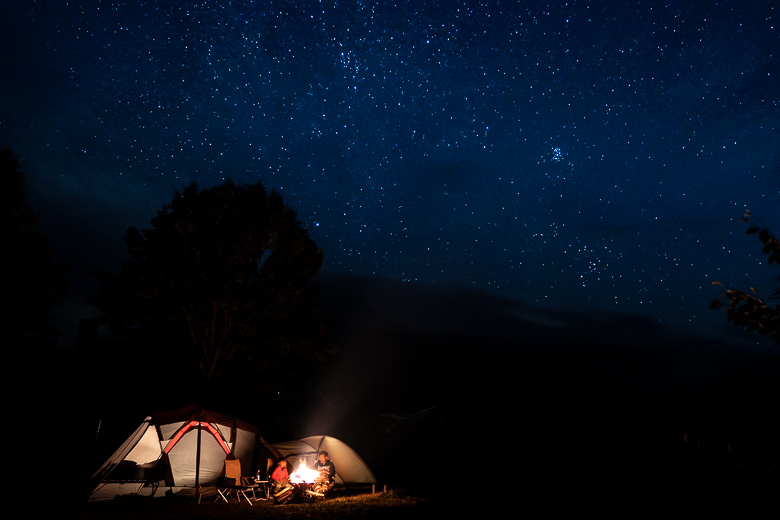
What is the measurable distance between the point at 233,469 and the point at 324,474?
228cm

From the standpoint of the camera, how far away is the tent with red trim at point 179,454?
10.3m

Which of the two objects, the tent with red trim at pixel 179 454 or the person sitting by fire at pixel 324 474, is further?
the person sitting by fire at pixel 324 474

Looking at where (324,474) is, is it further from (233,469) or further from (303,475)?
(233,469)

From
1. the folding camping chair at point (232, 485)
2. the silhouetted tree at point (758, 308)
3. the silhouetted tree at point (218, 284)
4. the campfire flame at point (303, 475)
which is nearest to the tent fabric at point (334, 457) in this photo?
the campfire flame at point (303, 475)

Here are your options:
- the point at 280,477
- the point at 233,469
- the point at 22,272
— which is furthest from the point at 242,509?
the point at 22,272

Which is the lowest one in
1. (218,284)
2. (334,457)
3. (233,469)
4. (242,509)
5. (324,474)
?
(242,509)

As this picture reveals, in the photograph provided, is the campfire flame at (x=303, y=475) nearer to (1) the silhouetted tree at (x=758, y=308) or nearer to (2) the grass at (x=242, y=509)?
(2) the grass at (x=242, y=509)

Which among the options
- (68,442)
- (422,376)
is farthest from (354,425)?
(68,442)

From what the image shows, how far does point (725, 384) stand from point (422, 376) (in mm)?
34560

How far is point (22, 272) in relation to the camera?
1644 cm

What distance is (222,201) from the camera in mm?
17281

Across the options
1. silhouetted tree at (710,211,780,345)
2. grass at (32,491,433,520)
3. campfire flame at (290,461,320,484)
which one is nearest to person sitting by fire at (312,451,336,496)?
campfire flame at (290,461,320,484)

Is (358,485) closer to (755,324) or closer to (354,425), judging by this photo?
(755,324)

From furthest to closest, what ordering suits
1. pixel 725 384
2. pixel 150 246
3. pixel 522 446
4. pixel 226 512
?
pixel 522 446, pixel 150 246, pixel 226 512, pixel 725 384
